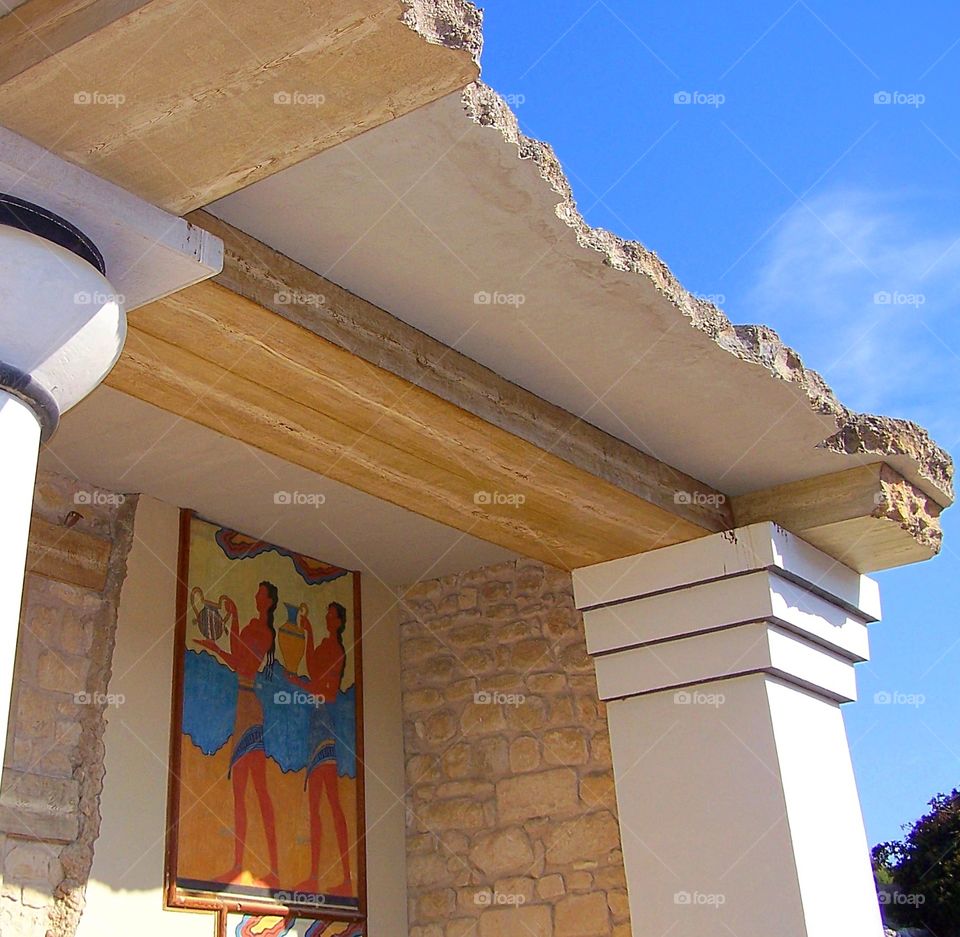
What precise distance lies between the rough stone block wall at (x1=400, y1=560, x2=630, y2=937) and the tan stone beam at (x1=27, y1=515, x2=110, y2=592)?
175cm

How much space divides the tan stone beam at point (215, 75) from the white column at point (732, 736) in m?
2.53

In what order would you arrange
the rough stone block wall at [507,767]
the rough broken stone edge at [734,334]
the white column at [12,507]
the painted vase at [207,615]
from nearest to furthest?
the white column at [12,507] < the rough broken stone edge at [734,334] < the painted vase at [207,615] < the rough stone block wall at [507,767]

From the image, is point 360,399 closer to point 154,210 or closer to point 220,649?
point 154,210

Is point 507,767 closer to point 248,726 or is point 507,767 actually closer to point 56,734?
point 248,726

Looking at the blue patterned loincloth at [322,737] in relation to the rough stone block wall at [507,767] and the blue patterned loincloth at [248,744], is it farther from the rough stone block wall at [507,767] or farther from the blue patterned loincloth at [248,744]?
the rough stone block wall at [507,767]

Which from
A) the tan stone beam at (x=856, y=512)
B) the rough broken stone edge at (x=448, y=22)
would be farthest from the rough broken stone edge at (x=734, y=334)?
the rough broken stone edge at (x=448, y=22)

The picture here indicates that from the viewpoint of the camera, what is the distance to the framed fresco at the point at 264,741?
4.61 meters

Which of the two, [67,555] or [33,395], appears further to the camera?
[67,555]

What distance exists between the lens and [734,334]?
3695 millimetres

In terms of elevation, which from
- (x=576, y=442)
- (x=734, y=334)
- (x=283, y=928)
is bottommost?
(x=283, y=928)

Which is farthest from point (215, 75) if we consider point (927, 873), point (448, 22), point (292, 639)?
point (927, 873)

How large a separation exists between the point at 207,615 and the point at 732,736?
2.15m

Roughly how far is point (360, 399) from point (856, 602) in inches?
96.2

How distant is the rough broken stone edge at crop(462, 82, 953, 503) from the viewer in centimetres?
275
